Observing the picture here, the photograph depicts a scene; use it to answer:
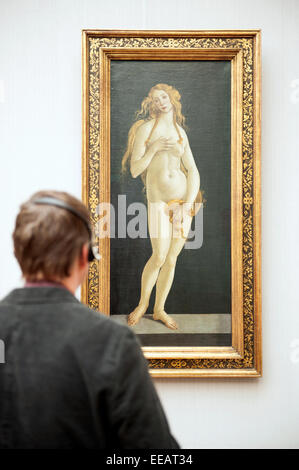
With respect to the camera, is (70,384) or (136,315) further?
(136,315)

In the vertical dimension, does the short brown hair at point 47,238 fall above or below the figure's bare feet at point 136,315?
above

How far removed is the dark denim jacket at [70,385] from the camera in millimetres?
753

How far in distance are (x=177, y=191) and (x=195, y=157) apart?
177 mm

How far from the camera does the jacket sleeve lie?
75cm

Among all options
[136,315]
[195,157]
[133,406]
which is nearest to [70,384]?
[133,406]

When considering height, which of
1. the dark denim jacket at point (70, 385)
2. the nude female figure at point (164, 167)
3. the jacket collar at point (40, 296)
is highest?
the nude female figure at point (164, 167)

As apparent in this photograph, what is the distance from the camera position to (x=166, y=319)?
5.59 ft

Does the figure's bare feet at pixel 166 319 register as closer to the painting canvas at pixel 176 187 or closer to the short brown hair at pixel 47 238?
the painting canvas at pixel 176 187

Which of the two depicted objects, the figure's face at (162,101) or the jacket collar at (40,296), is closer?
the jacket collar at (40,296)

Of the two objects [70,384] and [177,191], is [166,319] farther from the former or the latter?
[70,384]

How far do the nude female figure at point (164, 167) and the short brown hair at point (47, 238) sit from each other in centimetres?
94

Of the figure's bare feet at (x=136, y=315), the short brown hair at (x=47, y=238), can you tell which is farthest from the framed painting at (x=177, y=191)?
the short brown hair at (x=47, y=238)
